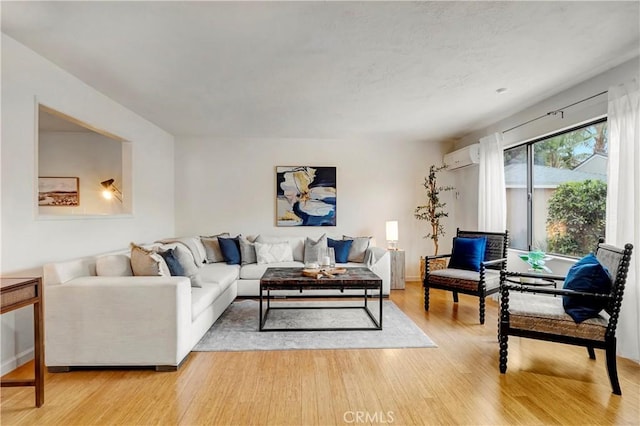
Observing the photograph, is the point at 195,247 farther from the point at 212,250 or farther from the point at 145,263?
the point at 145,263

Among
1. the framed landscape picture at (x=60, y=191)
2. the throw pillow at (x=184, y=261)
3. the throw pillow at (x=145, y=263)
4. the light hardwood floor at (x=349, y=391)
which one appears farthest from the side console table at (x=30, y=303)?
the framed landscape picture at (x=60, y=191)

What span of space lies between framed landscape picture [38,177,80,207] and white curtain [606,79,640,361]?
6511 millimetres

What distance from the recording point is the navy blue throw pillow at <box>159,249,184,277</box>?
3.11 m

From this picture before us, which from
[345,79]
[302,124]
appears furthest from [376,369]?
[302,124]

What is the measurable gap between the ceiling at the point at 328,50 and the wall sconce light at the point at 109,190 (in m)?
1.45

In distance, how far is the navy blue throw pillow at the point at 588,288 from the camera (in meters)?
2.35

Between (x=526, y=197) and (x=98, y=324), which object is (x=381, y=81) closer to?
(x=526, y=197)

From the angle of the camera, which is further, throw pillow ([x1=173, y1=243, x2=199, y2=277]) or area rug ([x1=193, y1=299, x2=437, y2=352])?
throw pillow ([x1=173, y1=243, x2=199, y2=277])

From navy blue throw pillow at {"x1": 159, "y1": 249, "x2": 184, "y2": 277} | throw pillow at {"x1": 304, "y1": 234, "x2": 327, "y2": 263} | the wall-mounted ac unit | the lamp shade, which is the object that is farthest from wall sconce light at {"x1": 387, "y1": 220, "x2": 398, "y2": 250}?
navy blue throw pillow at {"x1": 159, "y1": 249, "x2": 184, "y2": 277}

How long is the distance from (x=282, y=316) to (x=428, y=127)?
345 centimetres

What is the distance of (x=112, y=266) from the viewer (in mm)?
A: 2738

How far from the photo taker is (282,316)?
12.4 ft

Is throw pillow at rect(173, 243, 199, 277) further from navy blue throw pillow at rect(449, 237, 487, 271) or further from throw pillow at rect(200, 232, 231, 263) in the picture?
navy blue throw pillow at rect(449, 237, 487, 271)

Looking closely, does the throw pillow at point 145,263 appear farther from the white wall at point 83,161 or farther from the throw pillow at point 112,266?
the white wall at point 83,161
